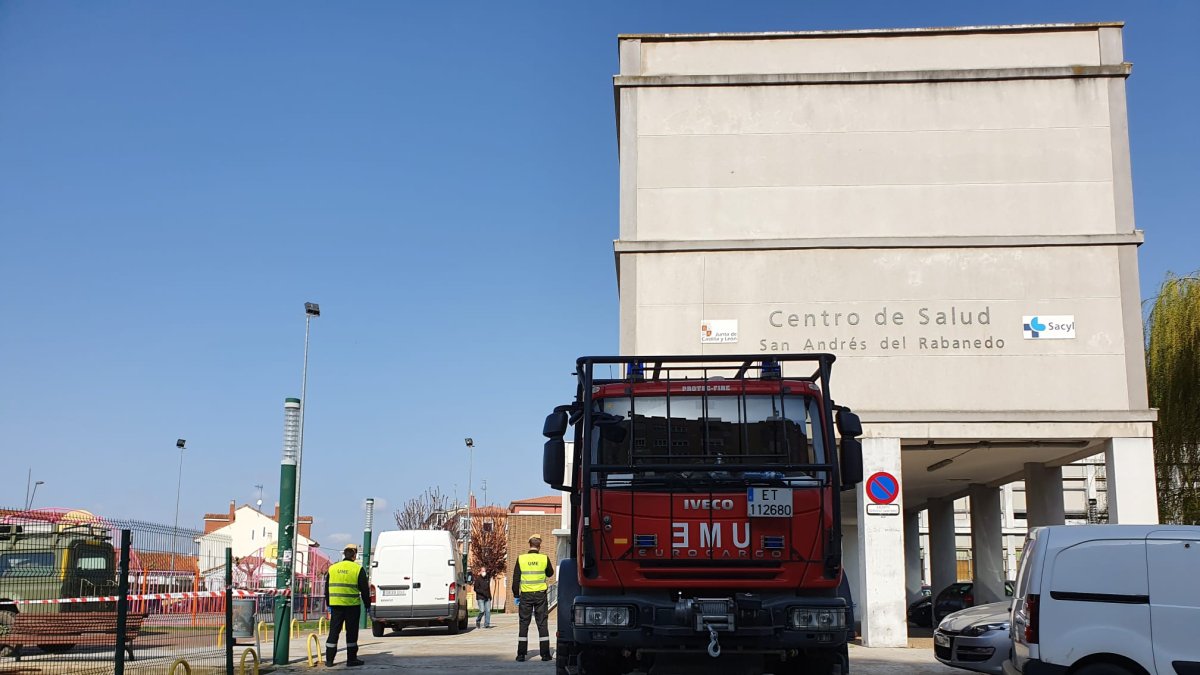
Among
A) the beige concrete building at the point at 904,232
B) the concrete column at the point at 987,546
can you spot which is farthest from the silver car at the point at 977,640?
the concrete column at the point at 987,546

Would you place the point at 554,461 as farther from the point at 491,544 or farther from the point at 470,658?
the point at 491,544

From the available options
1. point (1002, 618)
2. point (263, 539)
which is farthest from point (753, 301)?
point (263, 539)

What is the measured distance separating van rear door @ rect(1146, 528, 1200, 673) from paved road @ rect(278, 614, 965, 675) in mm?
4990

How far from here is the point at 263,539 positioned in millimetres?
90938

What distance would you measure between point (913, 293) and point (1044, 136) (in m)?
4.02

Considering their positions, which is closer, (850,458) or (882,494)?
(850,458)

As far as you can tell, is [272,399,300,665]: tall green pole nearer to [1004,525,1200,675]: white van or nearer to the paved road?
the paved road

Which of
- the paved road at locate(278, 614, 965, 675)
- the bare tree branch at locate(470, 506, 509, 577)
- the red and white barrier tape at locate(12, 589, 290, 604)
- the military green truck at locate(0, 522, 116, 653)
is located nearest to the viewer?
the military green truck at locate(0, 522, 116, 653)

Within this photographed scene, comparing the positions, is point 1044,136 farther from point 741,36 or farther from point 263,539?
point 263,539

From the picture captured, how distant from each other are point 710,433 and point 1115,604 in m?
3.85

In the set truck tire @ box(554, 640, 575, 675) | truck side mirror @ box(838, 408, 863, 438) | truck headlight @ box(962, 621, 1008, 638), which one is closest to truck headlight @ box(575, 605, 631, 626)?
truck tire @ box(554, 640, 575, 675)

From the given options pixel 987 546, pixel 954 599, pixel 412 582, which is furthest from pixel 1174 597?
pixel 954 599

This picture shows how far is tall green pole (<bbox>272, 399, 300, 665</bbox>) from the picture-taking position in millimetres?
15320

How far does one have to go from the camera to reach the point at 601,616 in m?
8.90
